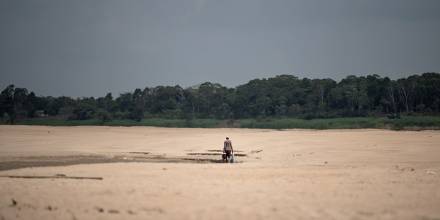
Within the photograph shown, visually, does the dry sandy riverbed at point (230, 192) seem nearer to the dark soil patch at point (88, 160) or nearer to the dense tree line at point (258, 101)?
the dark soil patch at point (88, 160)

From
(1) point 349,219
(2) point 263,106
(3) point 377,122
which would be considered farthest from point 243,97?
(1) point 349,219

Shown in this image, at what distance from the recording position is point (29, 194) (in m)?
11.2

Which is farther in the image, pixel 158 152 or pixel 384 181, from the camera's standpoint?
pixel 158 152

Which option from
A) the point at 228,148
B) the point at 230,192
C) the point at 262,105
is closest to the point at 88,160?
the point at 228,148

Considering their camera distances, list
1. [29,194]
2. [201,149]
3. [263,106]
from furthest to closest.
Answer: [263,106], [201,149], [29,194]

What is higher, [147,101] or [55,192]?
[147,101]

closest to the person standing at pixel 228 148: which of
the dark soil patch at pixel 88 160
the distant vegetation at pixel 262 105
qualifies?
the dark soil patch at pixel 88 160

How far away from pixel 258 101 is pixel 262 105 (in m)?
1.40

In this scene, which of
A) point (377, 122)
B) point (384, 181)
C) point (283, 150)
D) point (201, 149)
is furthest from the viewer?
point (377, 122)

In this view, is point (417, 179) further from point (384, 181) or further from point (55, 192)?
point (55, 192)

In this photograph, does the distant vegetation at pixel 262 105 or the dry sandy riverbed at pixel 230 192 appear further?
the distant vegetation at pixel 262 105

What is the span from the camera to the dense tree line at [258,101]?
214 feet

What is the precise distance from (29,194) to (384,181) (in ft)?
29.0

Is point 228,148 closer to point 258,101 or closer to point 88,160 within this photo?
point 88,160
